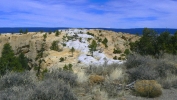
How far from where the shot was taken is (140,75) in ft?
38.2

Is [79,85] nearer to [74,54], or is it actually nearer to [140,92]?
[140,92]

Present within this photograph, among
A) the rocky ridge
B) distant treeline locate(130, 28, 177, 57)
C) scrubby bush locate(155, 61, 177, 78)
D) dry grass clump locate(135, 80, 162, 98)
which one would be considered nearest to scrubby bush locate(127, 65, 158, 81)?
scrubby bush locate(155, 61, 177, 78)

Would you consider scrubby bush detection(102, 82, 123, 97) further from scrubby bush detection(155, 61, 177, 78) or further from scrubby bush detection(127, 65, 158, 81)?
scrubby bush detection(155, 61, 177, 78)

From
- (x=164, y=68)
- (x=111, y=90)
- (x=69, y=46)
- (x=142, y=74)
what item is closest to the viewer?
(x=111, y=90)

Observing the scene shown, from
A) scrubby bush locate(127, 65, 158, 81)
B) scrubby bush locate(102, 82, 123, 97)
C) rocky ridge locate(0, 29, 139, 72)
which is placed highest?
scrubby bush locate(127, 65, 158, 81)

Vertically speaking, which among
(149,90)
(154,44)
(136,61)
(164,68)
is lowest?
(149,90)

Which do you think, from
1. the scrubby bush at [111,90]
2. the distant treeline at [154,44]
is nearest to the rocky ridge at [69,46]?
the distant treeline at [154,44]

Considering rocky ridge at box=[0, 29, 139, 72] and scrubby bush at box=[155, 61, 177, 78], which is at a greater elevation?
scrubby bush at box=[155, 61, 177, 78]

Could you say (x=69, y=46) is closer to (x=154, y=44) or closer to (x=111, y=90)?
(x=154, y=44)

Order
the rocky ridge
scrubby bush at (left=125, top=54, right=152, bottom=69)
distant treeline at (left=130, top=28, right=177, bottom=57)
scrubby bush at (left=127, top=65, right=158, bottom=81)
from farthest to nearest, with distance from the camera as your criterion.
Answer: the rocky ridge
distant treeline at (left=130, top=28, right=177, bottom=57)
scrubby bush at (left=125, top=54, right=152, bottom=69)
scrubby bush at (left=127, top=65, right=158, bottom=81)

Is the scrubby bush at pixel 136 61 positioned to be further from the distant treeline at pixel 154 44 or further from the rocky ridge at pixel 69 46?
the rocky ridge at pixel 69 46

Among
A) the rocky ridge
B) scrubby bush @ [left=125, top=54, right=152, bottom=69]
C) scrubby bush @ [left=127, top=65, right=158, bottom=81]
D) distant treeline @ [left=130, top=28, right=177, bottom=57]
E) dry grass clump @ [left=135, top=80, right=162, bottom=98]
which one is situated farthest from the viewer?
the rocky ridge

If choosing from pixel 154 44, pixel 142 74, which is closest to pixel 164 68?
pixel 142 74

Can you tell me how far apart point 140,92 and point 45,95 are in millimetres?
3894
